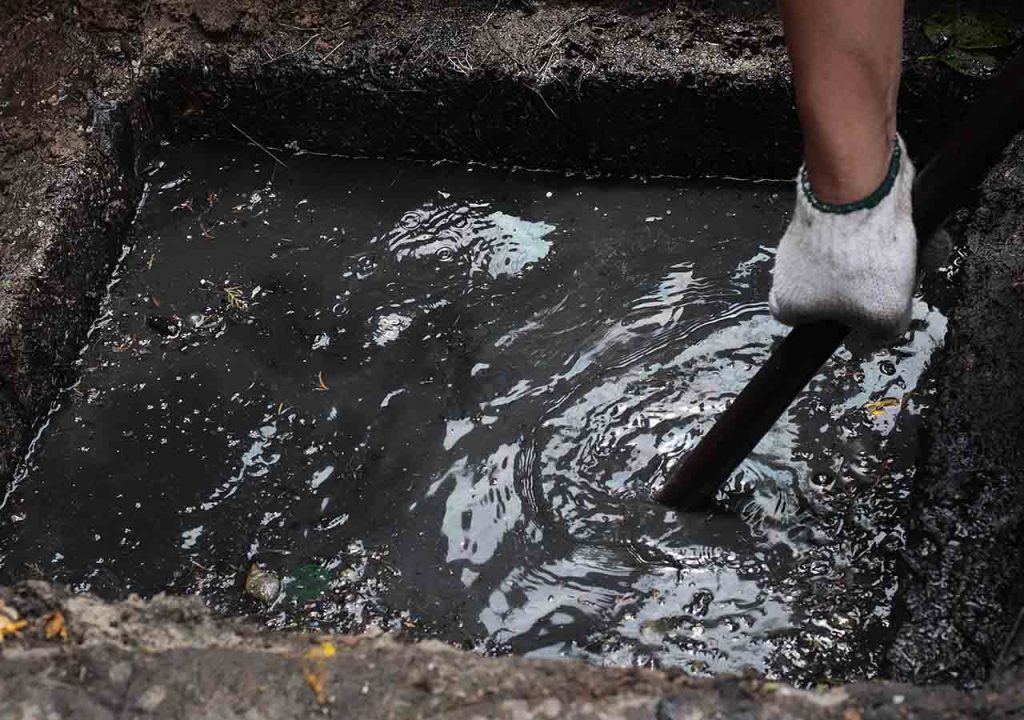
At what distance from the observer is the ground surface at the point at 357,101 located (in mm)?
2717

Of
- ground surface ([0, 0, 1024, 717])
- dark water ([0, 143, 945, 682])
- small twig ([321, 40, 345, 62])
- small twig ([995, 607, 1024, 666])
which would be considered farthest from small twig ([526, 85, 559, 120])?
small twig ([995, 607, 1024, 666])

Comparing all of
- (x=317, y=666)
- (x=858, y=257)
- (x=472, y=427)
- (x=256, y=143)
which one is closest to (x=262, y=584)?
(x=472, y=427)

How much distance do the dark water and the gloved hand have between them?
29.4 inches

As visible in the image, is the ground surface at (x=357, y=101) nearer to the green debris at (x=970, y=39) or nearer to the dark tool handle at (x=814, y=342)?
the green debris at (x=970, y=39)

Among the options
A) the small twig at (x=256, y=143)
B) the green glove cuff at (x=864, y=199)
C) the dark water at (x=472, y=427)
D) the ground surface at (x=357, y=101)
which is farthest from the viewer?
the small twig at (x=256, y=143)

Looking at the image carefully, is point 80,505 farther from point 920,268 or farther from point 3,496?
point 920,268

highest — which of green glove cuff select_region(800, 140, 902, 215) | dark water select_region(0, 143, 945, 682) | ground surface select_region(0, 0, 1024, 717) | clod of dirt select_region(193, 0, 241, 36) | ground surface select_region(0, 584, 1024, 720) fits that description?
green glove cuff select_region(800, 140, 902, 215)

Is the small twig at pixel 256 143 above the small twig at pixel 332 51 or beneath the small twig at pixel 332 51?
beneath

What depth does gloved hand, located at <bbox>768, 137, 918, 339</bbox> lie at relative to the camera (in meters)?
1.54

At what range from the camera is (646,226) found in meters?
2.97

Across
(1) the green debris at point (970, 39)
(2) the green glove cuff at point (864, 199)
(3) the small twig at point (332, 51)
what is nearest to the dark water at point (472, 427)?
(3) the small twig at point (332, 51)

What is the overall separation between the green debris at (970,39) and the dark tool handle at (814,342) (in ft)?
3.59

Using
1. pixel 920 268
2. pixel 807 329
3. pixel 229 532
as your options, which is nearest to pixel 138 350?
pixel 229 532

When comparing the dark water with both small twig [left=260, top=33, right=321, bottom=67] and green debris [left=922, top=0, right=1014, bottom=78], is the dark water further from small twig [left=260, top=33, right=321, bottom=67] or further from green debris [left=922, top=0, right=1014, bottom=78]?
green debris [left=922, top=0, right=1014, bottom=78]
